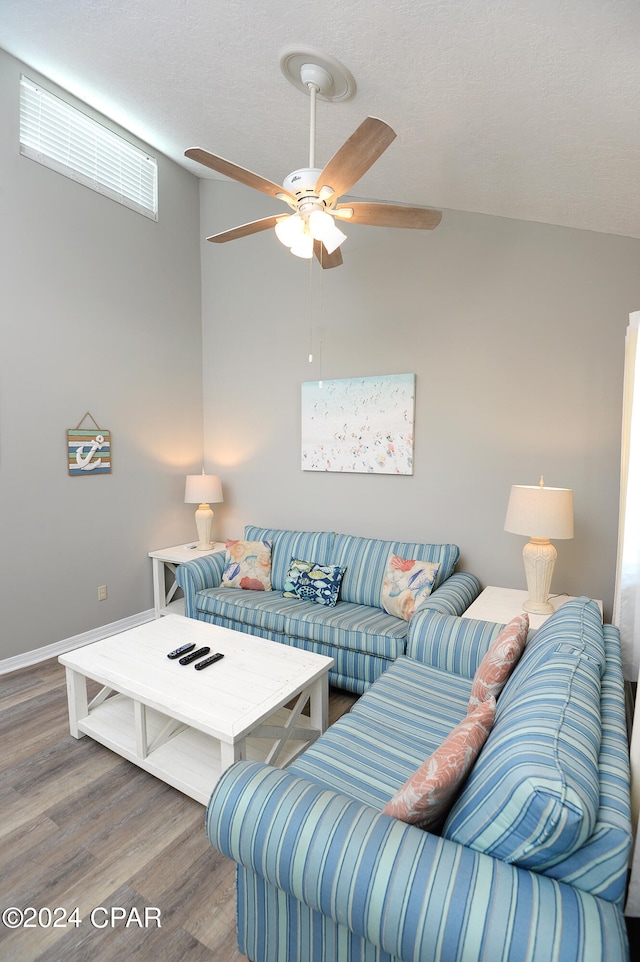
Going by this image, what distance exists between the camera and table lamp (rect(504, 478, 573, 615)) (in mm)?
2381

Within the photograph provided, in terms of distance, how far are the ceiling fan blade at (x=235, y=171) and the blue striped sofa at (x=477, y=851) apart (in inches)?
77.0

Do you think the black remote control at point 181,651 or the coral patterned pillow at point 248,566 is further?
the coral patterned pillow at point 248,566

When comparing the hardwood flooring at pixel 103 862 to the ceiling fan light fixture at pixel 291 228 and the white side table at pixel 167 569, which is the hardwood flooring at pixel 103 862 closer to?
the white side table at pixel 167 569

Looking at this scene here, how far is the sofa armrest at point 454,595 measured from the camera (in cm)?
253

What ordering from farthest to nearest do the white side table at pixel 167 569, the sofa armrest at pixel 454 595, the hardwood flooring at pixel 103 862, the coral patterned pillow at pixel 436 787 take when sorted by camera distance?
1. the white side table at pixel 167 569
2. the sofa armrest at pixel 454 595
3. the hardwood flooring at pixel 103 862
4. the coral patterned pillow at pixel 436 787

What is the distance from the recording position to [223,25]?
76.7 inches

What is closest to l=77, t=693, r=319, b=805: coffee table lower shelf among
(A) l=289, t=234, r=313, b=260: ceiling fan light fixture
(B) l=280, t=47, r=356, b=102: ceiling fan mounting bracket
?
(A) l=289, t=234, r=313, b=260: ceiling fan light fixture

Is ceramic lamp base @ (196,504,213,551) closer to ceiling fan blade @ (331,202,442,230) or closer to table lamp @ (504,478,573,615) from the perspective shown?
table lamp @ (504,478,573,615)

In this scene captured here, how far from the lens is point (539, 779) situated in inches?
34.7

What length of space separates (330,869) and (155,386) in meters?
3.61

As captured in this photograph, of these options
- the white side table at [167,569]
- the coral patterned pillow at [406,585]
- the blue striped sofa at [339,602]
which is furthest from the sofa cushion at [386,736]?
the white side table at [167,569]

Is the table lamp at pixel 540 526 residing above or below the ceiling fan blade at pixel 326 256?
below

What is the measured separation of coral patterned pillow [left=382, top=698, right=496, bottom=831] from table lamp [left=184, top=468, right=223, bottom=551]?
3052 millimetres

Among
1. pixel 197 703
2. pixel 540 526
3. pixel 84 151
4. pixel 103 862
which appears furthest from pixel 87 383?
pixel 540 526
